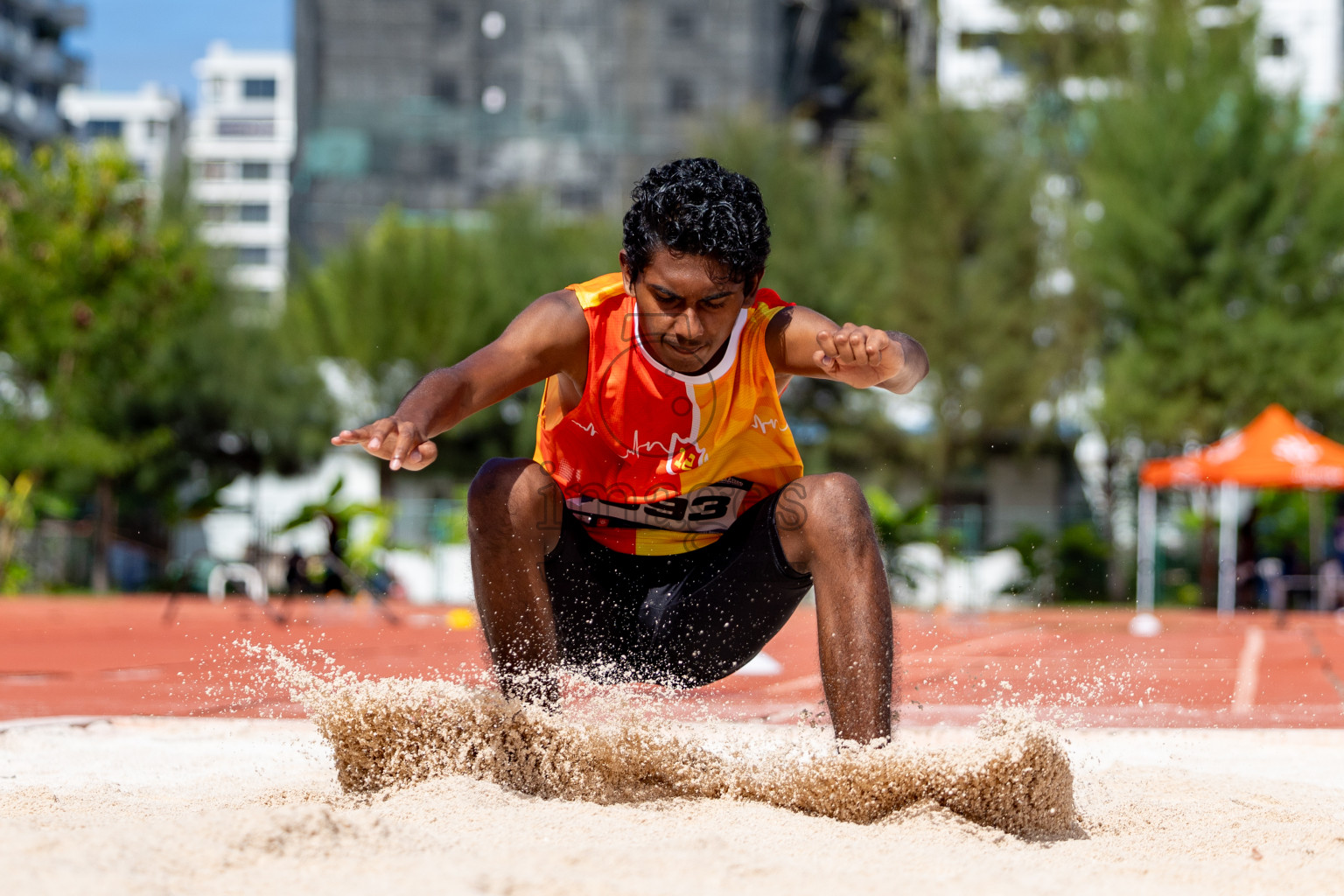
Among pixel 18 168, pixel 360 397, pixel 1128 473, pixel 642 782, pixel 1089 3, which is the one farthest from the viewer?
pixel 1089 3

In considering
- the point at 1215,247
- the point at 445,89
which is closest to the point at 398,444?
the point at 1215,247

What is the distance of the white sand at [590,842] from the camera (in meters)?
1.84

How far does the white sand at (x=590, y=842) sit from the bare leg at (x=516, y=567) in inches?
14.1

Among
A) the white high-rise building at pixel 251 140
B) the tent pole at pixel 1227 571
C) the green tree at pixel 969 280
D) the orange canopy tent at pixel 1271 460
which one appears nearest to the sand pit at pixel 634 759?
A: the orange canopy tent at pixel 1271 460

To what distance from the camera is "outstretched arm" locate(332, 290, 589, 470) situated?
2.47 metres

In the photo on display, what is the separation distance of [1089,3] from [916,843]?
27.5 m

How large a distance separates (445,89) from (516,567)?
123 ft

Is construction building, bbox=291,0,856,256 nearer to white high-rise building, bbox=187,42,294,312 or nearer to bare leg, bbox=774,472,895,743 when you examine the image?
bare leg, bbox=774,472,895,743

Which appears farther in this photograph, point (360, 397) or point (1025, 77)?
point (1025, 77)

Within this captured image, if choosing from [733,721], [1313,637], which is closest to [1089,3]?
[1313,637]

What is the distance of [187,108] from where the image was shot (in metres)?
95.4

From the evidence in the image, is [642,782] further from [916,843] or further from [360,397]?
[360,397]

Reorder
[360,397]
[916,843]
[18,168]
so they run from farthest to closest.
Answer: [360,397]
[18,168]
[916,843]

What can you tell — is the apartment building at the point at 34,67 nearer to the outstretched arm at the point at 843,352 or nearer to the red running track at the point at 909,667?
the red running track at the point at 909,667
